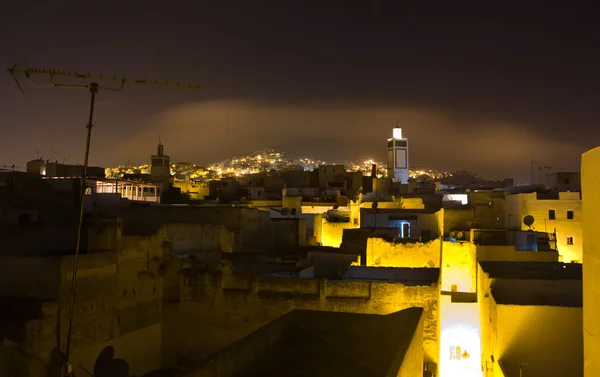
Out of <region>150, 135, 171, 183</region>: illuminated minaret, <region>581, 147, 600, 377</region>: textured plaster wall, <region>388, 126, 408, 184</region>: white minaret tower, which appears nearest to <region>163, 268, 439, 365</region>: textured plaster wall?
<region>581, 147, 600, 377</region>: textured plaster wall

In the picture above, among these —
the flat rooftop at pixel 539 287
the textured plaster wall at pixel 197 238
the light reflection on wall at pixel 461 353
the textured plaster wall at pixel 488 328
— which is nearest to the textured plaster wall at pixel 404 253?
the textured plaster wall at pixel 488 328

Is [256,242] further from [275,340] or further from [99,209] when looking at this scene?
[275,340]

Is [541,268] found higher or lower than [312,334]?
higher

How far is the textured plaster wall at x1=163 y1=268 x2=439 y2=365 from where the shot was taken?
14016 mm

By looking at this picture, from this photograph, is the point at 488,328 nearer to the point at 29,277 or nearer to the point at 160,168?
the point at 29,277

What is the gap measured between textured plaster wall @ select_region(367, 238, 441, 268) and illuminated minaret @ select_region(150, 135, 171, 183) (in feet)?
84.4

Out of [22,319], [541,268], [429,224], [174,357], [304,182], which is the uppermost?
[304,182]

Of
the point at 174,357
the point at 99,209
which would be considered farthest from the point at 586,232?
the point at 99,209

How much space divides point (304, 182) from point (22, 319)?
3437 centimetres

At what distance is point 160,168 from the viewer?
4375cm

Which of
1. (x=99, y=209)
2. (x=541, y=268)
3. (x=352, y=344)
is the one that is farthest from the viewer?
(x=99, y=209)

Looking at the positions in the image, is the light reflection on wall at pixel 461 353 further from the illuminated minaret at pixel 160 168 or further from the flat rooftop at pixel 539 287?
the illuminated minaret at pixel 160 168

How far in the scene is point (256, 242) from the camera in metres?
24.1

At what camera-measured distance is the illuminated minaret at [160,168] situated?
42.5 metres
